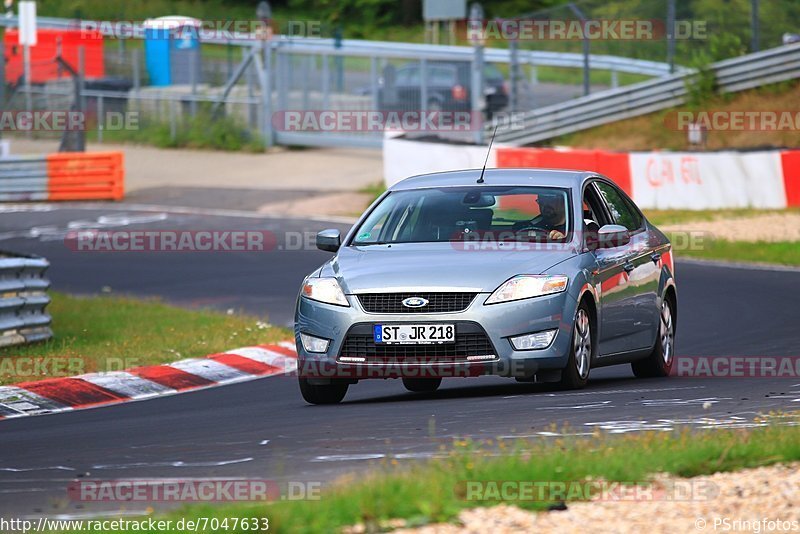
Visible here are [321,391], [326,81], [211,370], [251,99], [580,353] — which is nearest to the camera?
[580,353]

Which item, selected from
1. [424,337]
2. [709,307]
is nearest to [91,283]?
[709,307]

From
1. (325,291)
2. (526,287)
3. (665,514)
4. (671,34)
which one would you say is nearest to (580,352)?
(526,287)

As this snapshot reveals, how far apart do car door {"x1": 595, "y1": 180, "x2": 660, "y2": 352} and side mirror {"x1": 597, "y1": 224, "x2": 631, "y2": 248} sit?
89mm

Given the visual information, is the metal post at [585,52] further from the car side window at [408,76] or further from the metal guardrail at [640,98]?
the car side window at [408,76]

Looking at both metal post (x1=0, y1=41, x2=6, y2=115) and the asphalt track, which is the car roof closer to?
the asphalt track

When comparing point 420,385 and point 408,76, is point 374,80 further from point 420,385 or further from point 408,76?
point 420,385

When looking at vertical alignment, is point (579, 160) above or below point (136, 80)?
below

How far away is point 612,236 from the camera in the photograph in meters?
10.6

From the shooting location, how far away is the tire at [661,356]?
11633 mm

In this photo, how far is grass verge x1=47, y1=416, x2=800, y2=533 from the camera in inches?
230

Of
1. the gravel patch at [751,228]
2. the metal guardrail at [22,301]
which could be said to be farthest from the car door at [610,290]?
the gravel patch at [751,228]

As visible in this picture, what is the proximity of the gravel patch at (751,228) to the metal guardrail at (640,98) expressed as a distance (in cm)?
759

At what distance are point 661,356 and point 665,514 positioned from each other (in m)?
5.76

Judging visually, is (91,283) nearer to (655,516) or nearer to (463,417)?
(463,417)
